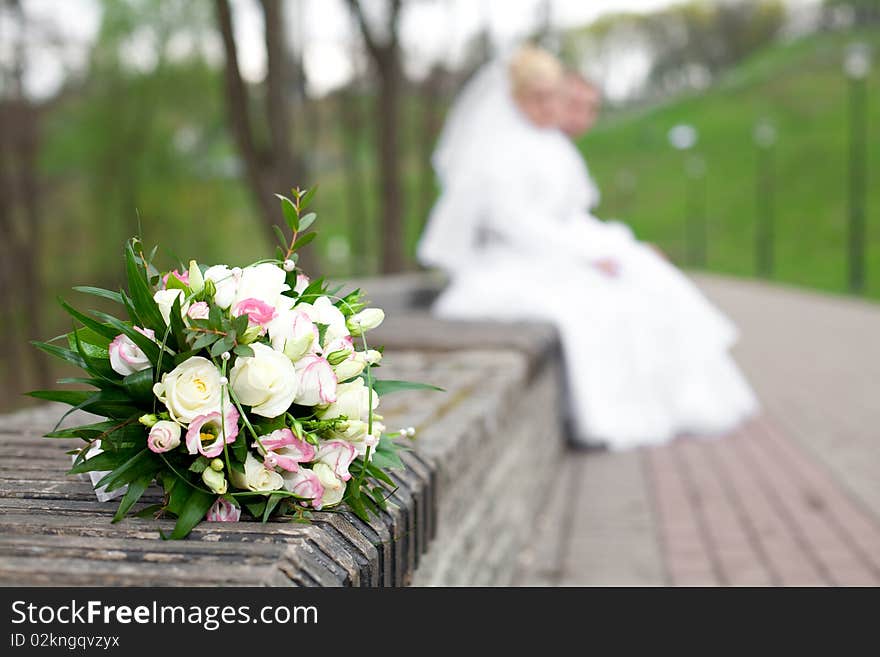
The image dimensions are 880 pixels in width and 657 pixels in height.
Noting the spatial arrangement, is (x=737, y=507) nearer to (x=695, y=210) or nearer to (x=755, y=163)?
(x=695, y=210)

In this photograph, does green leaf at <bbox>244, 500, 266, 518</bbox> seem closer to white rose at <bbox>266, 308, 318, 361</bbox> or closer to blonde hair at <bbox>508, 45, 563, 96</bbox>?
white rose at <bbox>266, 308, 318, 361</bbox>

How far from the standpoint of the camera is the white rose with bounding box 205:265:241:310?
6.30 ft

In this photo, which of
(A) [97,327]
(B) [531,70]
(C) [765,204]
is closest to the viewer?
(A) [97,327]

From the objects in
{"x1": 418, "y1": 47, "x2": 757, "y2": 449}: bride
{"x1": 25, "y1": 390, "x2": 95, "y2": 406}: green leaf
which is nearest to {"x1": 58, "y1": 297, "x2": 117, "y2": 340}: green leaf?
{"x1": 25, "y1": 390, "x2": 95, "y2": 406}: green leaf

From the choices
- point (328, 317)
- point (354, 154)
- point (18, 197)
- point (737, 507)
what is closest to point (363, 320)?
point (328, 317)

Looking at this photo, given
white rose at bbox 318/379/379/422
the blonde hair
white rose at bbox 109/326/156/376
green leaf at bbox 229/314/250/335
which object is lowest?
white rose at bbox 318/379/379/422

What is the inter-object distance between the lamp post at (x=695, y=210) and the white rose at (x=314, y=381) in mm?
43438

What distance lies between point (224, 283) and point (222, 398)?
28 cm

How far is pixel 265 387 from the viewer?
1.81 meters

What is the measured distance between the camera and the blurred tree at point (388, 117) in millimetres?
13398

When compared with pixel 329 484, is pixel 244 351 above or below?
above

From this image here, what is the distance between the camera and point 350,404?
2004 mm

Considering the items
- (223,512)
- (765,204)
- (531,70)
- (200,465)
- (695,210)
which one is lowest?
(695,210)
